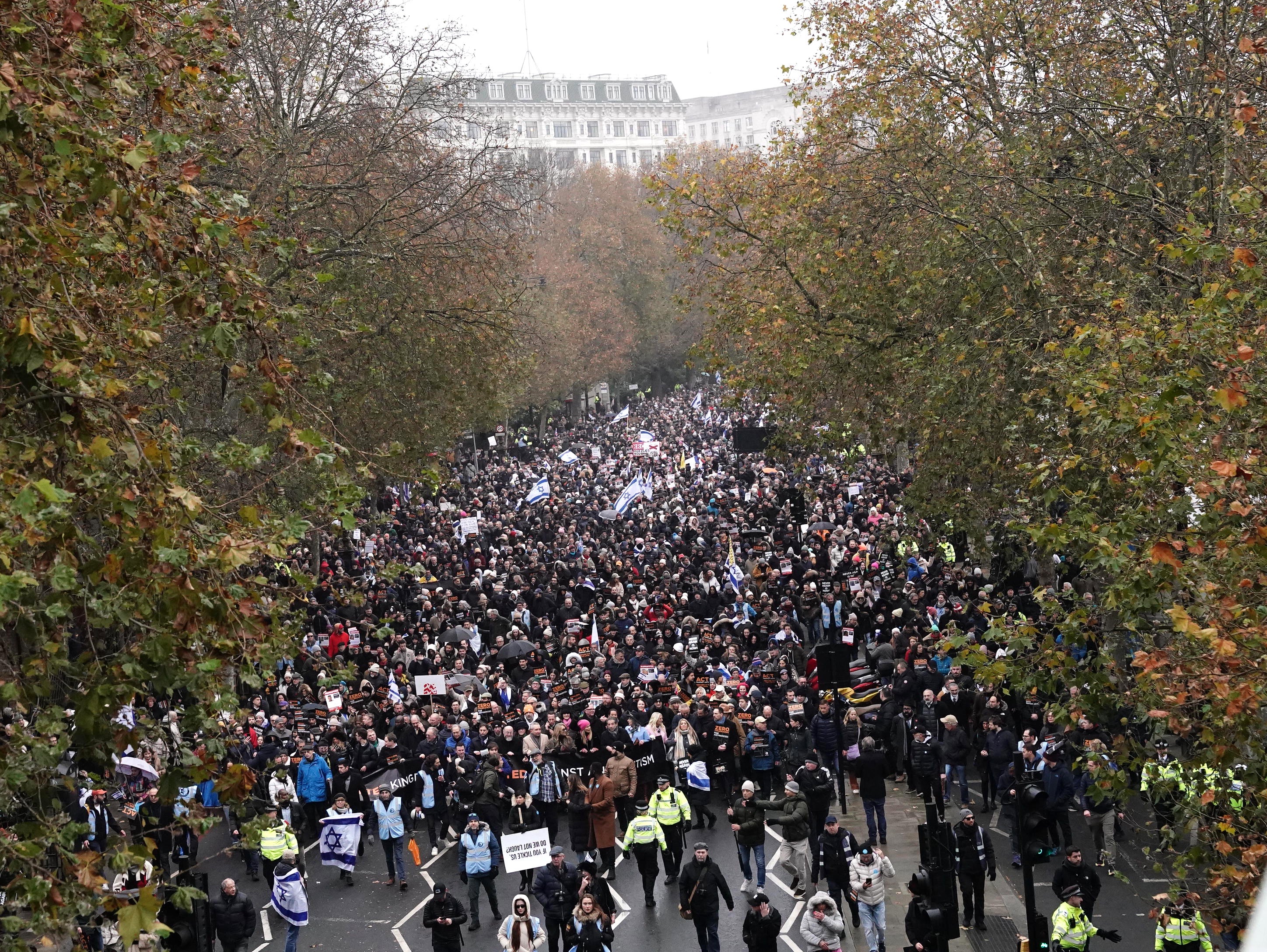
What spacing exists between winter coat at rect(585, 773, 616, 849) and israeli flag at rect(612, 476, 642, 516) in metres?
18.2

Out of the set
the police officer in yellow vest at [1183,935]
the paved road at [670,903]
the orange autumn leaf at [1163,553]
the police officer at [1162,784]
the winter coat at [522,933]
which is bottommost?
the paved road at [670,903]

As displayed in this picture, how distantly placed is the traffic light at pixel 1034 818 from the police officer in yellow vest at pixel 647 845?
369cm

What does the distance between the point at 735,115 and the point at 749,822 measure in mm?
167672

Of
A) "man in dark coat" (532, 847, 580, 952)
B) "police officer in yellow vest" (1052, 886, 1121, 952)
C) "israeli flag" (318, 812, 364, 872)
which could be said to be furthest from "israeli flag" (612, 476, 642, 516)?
"police officer in yellow vest" (1052, 886, 1121, 952)

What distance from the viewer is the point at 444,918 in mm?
12266

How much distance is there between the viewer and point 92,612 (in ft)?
24.2

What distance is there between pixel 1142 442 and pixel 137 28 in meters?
7.43

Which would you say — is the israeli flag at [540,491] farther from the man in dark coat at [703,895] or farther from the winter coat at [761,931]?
the winter coat at [761,931]

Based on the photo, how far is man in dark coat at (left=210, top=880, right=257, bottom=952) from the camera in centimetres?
1256

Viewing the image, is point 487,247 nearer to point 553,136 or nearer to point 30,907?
point 30,907

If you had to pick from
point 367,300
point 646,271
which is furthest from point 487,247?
point 646,271

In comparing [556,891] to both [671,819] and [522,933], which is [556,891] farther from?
[671,819]

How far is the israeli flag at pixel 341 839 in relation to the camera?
15.1 m

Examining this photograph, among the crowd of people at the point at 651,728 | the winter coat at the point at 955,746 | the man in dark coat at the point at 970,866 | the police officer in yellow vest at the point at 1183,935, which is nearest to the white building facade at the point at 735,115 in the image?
the crowd of people at the point at 651,728
